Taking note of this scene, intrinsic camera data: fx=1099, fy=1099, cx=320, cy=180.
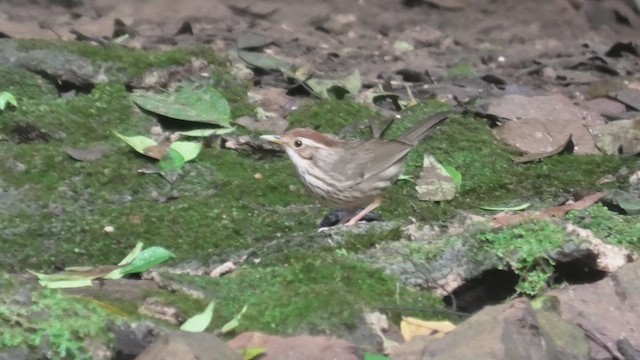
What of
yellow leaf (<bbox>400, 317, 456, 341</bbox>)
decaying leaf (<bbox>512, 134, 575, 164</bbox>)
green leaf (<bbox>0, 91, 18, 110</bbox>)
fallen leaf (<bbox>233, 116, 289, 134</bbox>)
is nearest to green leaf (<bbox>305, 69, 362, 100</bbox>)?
fallen leaf (<bbox>233, 116, 289, 134</bbox>)

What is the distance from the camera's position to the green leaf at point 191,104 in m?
5.62

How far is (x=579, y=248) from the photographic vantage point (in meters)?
3.90

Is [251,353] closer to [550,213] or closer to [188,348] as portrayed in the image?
[188,348]

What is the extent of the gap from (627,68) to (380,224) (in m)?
4.58

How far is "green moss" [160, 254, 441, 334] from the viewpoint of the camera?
339cm

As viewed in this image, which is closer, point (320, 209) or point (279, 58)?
point (320, 209)

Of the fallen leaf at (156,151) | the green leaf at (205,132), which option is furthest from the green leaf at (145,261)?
the green leaf at (205,132)

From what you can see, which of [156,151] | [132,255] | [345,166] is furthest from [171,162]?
[132,255]

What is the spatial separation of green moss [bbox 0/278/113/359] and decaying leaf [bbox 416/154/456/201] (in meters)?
2.30

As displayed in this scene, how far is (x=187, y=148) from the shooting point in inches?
209

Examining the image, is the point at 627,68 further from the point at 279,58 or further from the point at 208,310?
the point at 208,310

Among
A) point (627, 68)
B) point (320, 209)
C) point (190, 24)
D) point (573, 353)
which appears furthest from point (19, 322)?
point (627, 68)

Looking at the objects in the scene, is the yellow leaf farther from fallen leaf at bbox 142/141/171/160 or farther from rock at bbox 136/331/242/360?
fallen leaf at bbox 142/141/171/160

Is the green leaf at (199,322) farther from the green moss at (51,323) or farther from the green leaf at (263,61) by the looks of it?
the green leaf at (263,61)
